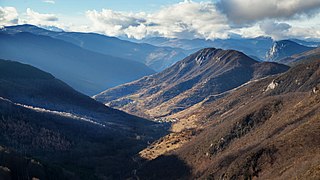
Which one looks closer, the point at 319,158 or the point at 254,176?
the point at 319,158

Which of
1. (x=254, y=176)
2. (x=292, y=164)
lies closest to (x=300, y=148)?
(x=292, y=164)

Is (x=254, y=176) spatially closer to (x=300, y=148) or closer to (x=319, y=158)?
(x=300, y=148)

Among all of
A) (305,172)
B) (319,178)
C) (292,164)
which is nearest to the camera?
(319,178)

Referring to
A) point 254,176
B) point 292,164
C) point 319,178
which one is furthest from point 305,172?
point 254,176

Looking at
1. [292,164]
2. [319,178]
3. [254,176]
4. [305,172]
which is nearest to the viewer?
[319,178]

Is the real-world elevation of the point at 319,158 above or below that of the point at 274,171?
above

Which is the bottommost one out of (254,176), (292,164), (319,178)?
(254,176)

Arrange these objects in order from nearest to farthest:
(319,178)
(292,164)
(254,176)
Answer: (319,178) → (292,164) → (254,176)

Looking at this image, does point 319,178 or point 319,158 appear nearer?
point 319,178

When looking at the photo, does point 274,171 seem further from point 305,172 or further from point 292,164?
point 305,172
